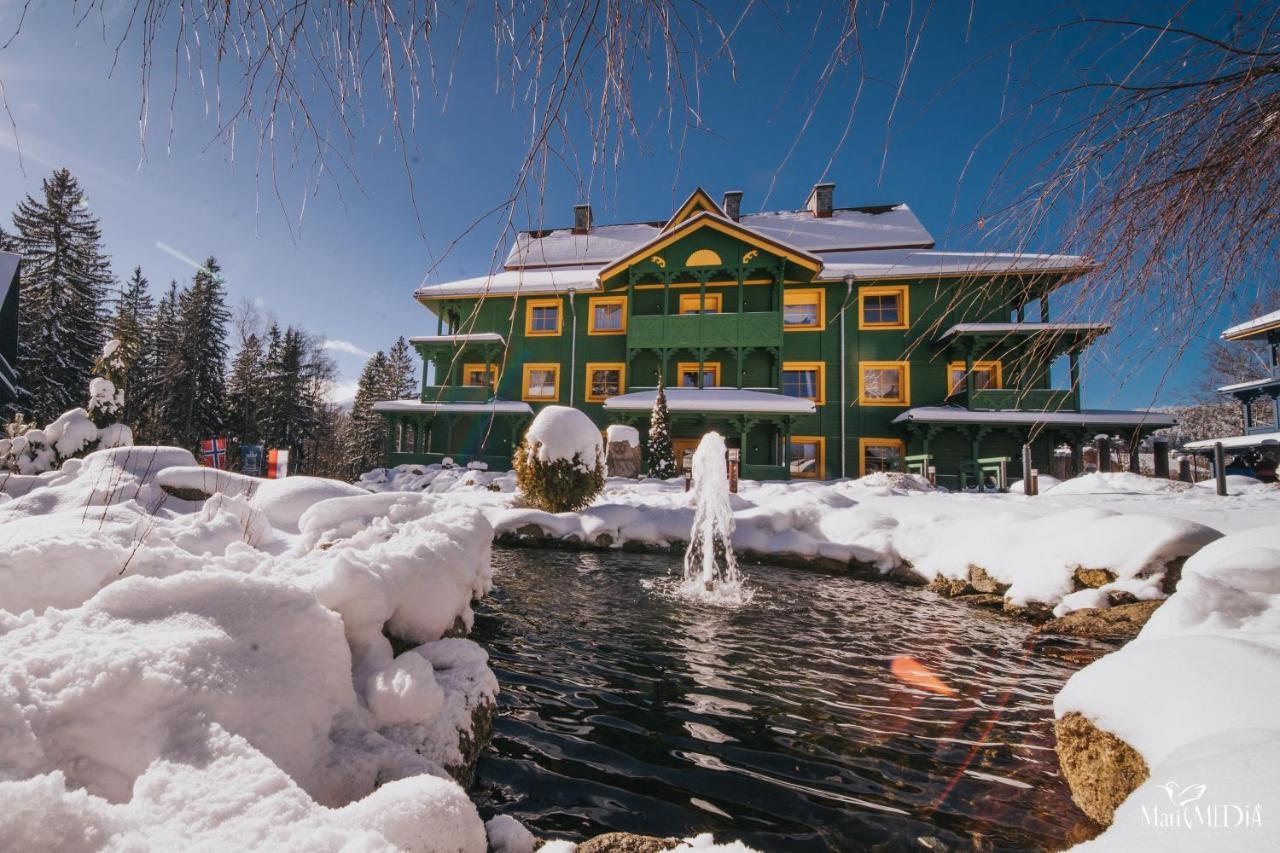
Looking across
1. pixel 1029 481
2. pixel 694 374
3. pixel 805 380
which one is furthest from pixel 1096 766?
pixel 694 374

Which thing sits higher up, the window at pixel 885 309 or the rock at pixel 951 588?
the window at pixel 885 309

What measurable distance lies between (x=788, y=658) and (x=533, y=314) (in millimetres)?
19779

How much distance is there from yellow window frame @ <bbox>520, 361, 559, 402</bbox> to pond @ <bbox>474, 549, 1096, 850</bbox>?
53.5 feet

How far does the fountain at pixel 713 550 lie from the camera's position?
19.6 ft

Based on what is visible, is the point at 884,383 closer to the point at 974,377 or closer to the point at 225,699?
the point at 974,377

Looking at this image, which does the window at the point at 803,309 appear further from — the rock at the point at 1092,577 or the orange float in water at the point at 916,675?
the orange float in water at the point at 916,675

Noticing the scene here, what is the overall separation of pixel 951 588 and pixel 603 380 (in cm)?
1606

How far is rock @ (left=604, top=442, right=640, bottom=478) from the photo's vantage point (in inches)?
648

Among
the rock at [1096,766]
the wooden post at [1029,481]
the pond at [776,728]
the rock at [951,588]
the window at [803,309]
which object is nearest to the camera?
the rock at [1096,766]

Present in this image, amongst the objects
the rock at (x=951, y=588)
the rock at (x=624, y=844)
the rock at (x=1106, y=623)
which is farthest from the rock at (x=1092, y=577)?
the rock at (x=624, y=844)

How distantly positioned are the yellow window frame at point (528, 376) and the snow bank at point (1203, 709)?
1935cm

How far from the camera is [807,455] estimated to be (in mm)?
18812

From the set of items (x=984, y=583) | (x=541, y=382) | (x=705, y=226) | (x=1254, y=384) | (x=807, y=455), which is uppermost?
(x=705, y=226)

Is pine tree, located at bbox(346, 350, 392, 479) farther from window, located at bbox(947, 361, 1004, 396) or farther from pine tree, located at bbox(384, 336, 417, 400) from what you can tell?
window, located at bbox(947, 361, 1004, 396)
